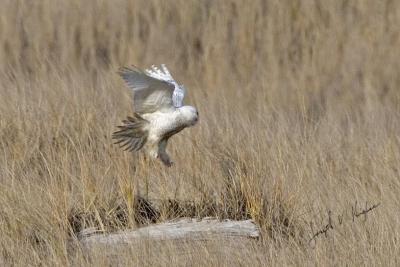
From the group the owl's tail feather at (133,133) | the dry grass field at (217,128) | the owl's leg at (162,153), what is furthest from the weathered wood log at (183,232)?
the owl's tail feather at (133,133)

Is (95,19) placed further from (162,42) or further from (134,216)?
(134,216)

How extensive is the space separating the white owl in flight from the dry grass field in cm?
15

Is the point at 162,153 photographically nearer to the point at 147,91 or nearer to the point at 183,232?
the point at 147,91

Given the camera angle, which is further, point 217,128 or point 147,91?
point 217,128

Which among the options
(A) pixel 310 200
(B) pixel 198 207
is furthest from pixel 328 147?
(B) pixel 198 207

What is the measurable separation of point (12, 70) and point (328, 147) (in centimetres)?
221

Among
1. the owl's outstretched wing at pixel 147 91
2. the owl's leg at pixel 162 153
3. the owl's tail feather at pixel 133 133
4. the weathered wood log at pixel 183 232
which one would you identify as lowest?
the weathered wood log at pixel 183 232

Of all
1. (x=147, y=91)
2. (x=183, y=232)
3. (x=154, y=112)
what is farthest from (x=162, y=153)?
(x=183, y=232)

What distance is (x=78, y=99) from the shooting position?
7.06m

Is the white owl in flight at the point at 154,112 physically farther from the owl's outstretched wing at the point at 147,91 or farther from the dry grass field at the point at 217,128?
the dry grass field at the point at 217,128

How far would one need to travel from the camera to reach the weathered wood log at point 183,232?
523 centimetres

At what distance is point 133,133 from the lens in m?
5.60

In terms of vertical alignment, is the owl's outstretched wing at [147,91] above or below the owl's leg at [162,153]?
above

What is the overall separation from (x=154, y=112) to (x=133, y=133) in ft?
0.62
